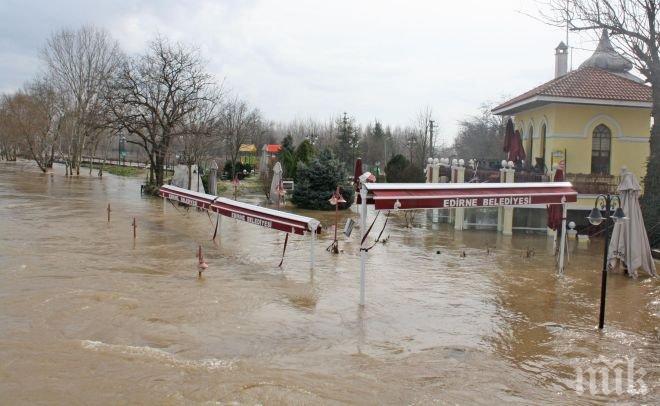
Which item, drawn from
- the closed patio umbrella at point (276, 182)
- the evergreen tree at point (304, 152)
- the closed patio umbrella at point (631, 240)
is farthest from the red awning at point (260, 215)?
the evergreen tree at point (304, 152)

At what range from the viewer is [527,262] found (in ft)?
54.5

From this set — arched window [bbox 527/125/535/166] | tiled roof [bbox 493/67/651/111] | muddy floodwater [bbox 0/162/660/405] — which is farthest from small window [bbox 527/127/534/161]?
muddy floodwater [bbox 0/162/660/405]

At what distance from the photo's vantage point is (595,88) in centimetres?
2469

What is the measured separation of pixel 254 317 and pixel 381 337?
222cm

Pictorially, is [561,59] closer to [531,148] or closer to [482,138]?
[531,148]

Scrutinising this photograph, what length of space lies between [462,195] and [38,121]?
170 feet

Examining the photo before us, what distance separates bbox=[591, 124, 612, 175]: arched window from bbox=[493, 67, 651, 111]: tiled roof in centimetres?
158

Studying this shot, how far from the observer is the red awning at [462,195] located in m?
10.9

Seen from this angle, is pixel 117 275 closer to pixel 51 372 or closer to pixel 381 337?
pixel 51 372

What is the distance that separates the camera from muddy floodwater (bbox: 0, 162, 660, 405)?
6984 millimetres

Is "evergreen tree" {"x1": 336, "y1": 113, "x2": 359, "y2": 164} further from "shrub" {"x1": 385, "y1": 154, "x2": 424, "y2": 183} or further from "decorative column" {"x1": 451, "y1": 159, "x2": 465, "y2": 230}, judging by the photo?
"decorative column" {"x1": 451, "y1": 159, "x2": 465, "y2": 230}

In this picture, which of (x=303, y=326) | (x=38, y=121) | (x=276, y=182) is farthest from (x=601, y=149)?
(x=38, y=121)

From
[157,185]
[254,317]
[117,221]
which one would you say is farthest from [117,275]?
[157,185]

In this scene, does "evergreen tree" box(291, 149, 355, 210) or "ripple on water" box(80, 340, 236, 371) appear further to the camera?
"evergreen tree" box(291, 149, 355, 210)
